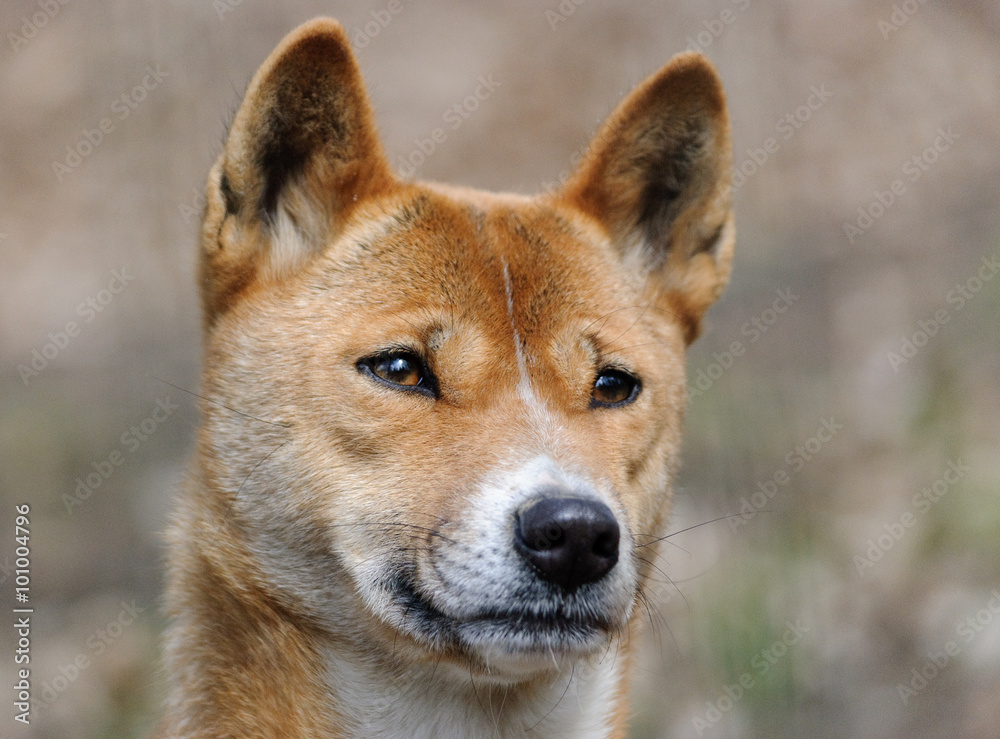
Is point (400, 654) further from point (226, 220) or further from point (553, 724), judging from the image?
point (226, 220)

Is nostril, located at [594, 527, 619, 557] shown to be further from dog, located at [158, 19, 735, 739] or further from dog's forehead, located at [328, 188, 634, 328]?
dog's forehead, located at [328, 188, 634, 328]

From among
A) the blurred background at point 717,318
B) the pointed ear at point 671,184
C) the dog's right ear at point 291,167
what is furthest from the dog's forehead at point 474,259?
the blurred background at point 717,318

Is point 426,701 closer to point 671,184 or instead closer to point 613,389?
point 613,389

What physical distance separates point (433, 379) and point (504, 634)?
89cm

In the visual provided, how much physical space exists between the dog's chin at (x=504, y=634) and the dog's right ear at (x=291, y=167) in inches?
54.8

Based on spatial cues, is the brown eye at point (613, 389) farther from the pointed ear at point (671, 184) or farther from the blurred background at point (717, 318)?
the blurred background at point (717, 318)

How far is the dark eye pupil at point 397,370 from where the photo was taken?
10.4 feet

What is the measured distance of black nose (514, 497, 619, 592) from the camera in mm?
2619

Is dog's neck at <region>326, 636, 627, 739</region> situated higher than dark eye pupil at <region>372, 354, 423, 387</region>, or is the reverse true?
dark eye pupil at <region>372, 354, 423, 387</region>

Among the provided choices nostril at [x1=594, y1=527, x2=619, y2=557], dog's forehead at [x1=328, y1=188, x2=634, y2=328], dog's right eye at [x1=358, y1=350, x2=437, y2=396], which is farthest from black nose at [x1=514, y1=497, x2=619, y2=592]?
dog's forehead at [x1=328, y1=188, x2=634, y2=328]

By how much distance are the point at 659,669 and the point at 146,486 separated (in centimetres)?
417

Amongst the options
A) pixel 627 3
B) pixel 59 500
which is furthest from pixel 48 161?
pixel 627 3

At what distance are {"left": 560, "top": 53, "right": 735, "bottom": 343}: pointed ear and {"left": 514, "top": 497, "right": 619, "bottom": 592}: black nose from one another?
5.46ft

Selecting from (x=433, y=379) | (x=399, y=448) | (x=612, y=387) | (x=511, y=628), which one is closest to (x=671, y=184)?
(x=612, y=387)
